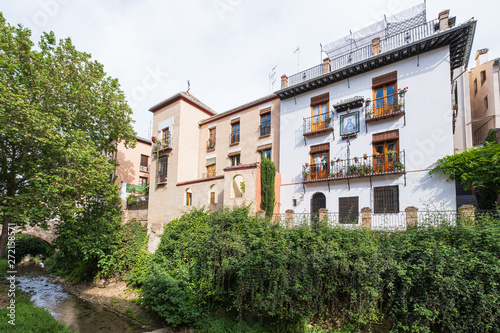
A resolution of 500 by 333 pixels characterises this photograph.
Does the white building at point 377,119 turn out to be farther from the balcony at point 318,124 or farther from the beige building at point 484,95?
the beige building at point 484,95

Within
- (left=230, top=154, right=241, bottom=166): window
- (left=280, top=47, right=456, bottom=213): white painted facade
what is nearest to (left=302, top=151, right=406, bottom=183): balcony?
(left=280, top=47, right=456, bottom=213): white painted facade

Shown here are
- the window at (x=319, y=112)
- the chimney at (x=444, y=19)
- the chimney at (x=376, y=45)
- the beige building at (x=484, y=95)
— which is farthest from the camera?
the beige building at (x=484, y=95)

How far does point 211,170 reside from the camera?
63.5 feet

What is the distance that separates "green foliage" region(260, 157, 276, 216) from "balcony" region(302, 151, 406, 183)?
177cm

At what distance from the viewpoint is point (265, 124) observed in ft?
56.0

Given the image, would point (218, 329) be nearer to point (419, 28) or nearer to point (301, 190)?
point (301, 190)

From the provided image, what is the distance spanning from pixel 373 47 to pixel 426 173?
6696 mm

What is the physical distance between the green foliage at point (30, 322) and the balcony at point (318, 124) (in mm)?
13257

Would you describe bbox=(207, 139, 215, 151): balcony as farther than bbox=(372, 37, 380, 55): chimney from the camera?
Yes

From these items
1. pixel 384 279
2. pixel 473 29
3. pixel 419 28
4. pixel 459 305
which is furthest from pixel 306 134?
pixel 459 305

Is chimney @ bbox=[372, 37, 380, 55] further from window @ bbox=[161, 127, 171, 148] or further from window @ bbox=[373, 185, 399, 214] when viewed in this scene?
window @ bbox=[161, 127, 171, 148]

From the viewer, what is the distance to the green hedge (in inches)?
239

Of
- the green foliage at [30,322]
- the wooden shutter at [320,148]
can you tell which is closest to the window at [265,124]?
the wooden shutter at [320,148]

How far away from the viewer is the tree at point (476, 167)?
31.4ft
